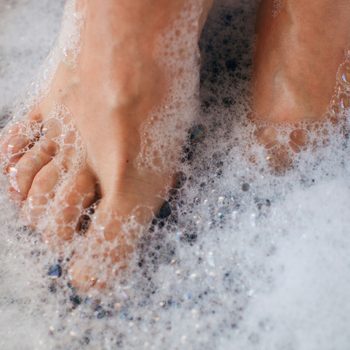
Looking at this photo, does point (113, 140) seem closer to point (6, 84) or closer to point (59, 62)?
point (59, 62)

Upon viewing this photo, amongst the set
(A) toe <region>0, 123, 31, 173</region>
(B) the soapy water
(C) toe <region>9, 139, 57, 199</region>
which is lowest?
(B) the soapy water

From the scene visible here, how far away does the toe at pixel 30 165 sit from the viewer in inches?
40.2

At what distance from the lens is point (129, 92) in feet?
3.08

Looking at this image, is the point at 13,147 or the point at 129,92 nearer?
the point at 129,92

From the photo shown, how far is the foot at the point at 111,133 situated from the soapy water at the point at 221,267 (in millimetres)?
53

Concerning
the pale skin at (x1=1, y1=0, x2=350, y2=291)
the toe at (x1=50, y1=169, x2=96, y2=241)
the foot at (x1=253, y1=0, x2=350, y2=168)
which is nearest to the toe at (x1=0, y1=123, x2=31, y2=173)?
the pale skin at (x1=1, y1=0, x2=350, y2=291)

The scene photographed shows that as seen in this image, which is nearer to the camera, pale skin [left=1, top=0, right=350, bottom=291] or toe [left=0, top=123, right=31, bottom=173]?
pale skin [left=1, top=0, right=350, bottom=291]

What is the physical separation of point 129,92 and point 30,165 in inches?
9.7

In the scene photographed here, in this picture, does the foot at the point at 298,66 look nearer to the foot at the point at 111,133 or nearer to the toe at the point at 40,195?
the foot at the point at 111,133

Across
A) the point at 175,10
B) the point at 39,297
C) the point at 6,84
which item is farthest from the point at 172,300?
the point at 6,84

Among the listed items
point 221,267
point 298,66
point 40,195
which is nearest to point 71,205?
point 40,195

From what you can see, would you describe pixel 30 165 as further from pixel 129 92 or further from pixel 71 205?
pixel 129 92

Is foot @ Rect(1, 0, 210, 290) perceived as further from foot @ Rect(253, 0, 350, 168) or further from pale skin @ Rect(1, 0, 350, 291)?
foot @ Rect(253, 0, 350, 168)

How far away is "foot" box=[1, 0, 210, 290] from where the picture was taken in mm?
927
